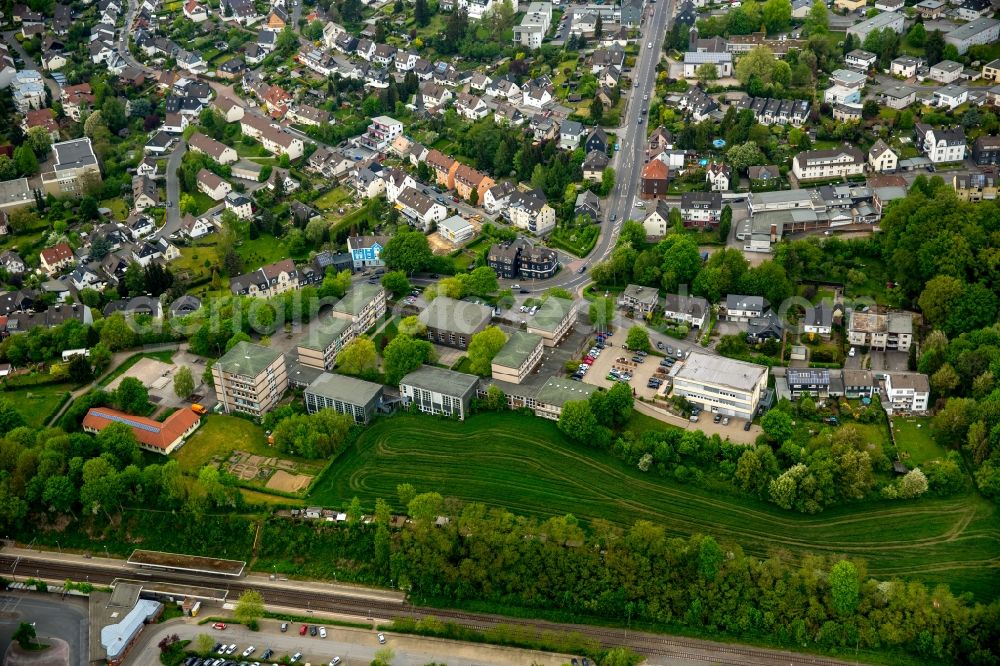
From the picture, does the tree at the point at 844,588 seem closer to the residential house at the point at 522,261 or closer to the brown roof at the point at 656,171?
the residential house at the point at 522,261

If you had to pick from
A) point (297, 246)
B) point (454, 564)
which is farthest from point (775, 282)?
point (297, 246)

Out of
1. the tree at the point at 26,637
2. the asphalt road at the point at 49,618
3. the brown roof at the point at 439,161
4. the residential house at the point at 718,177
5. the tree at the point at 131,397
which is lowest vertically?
the asphalt road at the point at 49,618

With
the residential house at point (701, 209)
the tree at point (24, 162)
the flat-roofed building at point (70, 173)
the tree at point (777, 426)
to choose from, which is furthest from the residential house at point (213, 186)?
the tree at point (777, 426)

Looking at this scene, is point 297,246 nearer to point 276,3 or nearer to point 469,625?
point 469,625

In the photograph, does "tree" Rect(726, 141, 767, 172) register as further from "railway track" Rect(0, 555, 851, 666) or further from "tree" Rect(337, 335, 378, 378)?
"railway track" Rect(0, 555, 851, 666)

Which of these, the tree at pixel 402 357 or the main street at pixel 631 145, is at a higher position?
the main street at pixel 631 145

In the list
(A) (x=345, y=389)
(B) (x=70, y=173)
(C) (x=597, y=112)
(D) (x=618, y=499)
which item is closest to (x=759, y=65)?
(C) (x=597, y=112)

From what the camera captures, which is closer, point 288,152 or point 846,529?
point 846,529

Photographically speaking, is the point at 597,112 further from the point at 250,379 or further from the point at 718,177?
the point at 250,379

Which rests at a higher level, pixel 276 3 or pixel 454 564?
pixel 276 3
